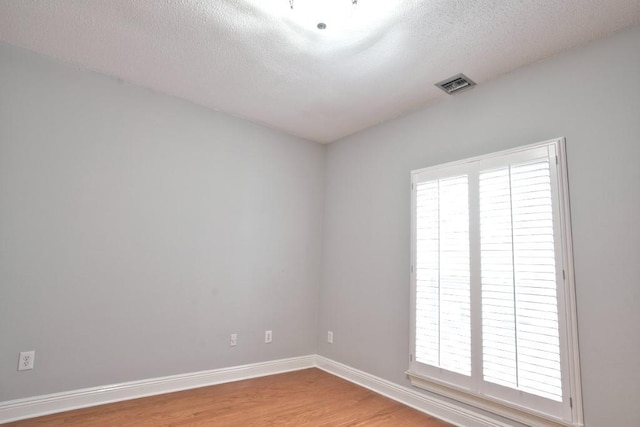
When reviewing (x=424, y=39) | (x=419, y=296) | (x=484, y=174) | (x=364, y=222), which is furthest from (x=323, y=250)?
(x=424, y=39)

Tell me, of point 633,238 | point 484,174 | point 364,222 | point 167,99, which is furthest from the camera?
point 364,222

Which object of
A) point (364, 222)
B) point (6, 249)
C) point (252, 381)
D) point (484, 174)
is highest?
point (484, 174)

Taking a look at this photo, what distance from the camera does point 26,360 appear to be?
2.46 metres

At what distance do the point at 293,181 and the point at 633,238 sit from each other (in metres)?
3.04

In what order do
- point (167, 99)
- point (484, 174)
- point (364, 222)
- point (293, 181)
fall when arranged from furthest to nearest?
point (293, 181) < point (364, 222) < point (167, 99) < point (484, 174)

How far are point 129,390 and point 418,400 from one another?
2.40 metres

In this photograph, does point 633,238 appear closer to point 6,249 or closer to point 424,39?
point 424,39

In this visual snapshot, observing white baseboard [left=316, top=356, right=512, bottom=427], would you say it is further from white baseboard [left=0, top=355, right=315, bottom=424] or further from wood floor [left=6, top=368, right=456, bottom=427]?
→ white baseboard [left=0, top=355, right=315, bottom=424]

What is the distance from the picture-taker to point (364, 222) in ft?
12.2

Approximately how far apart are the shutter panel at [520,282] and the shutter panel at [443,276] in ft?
0.52

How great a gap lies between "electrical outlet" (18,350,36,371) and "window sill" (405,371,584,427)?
2894mm

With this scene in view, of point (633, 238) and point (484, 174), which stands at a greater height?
point (484, 174)

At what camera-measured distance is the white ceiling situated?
6.71 feet

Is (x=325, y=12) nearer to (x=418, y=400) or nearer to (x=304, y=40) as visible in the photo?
(x=304, y=40)
